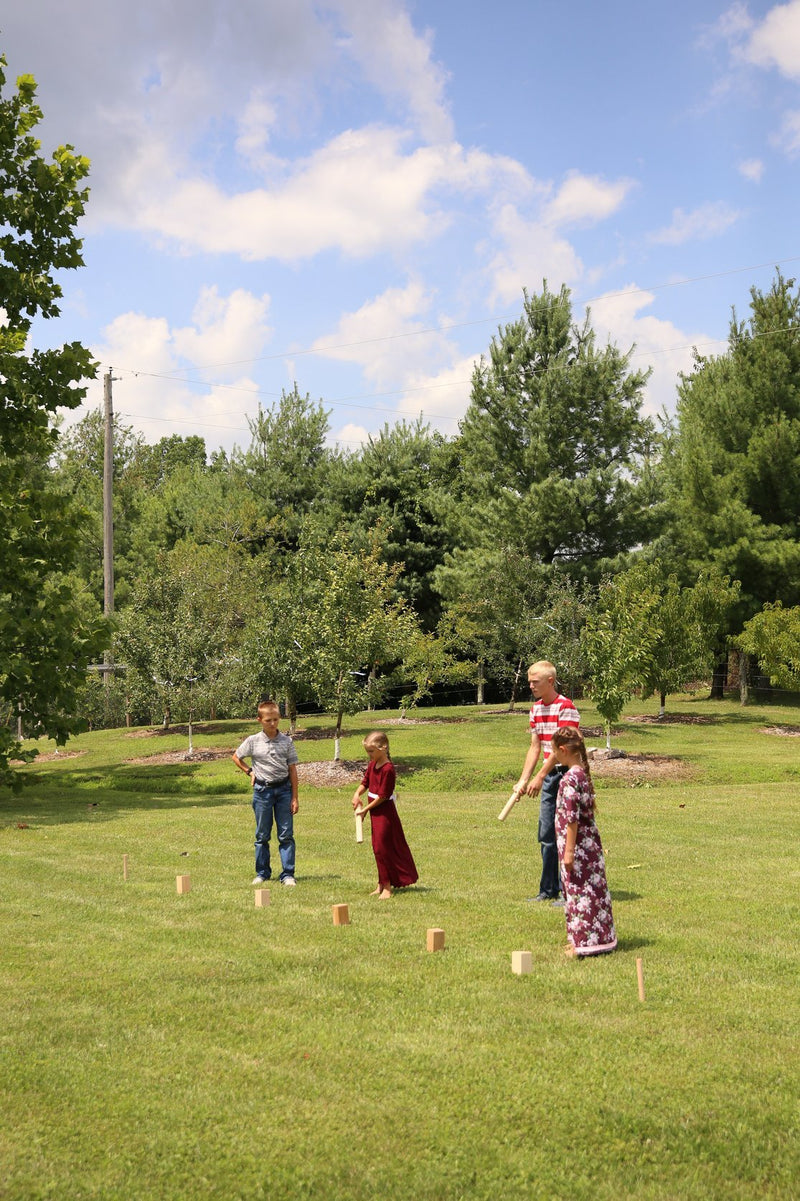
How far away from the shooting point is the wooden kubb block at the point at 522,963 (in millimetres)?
7496

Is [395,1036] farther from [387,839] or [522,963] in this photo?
[387,839]

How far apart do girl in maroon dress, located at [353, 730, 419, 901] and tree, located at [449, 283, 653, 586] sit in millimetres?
32489

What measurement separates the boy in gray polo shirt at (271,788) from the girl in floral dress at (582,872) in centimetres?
395

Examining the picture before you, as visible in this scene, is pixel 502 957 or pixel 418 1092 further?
pixel 502 957

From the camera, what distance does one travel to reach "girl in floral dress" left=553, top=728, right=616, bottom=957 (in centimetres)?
801

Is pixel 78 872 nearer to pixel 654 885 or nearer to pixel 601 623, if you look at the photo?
pixel 654 885

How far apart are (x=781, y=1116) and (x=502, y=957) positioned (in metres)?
2.95

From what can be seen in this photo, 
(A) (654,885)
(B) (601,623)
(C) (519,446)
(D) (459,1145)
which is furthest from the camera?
(C) (519,446)

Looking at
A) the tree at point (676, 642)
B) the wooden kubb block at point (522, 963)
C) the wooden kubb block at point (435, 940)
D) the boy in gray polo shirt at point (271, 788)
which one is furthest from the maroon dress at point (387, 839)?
the tree at point (676, 642)

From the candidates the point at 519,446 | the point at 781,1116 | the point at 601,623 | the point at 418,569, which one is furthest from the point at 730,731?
the point at 781,1116

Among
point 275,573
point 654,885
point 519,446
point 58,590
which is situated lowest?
point 654,885

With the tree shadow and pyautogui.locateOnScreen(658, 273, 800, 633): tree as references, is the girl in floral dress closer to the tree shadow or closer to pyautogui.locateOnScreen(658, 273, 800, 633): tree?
the tree shadow

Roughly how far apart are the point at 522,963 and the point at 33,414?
18.1 feet

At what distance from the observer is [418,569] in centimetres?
5291
